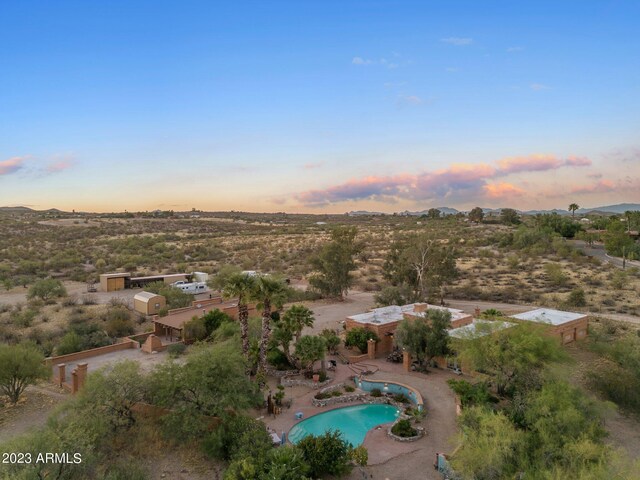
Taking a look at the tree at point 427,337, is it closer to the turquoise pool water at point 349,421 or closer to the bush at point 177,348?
the turquoise pool water at point 349,421

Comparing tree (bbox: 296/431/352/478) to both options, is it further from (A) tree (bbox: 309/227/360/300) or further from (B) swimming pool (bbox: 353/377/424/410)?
(A) tree (bbox: 309/227/360/300)

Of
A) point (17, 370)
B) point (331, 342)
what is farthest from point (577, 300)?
point (17, 370)

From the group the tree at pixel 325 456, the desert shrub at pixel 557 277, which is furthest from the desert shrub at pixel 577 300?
the tree at pixel 325 456

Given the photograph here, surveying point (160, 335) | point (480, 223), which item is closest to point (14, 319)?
point (160, 335)

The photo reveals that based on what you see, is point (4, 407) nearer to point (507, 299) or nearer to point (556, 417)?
point (556, 417)

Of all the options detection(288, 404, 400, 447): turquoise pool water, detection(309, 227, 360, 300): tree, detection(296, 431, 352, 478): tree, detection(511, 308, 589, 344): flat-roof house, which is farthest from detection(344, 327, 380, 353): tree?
detection(309, 227, 360, 300): tree
